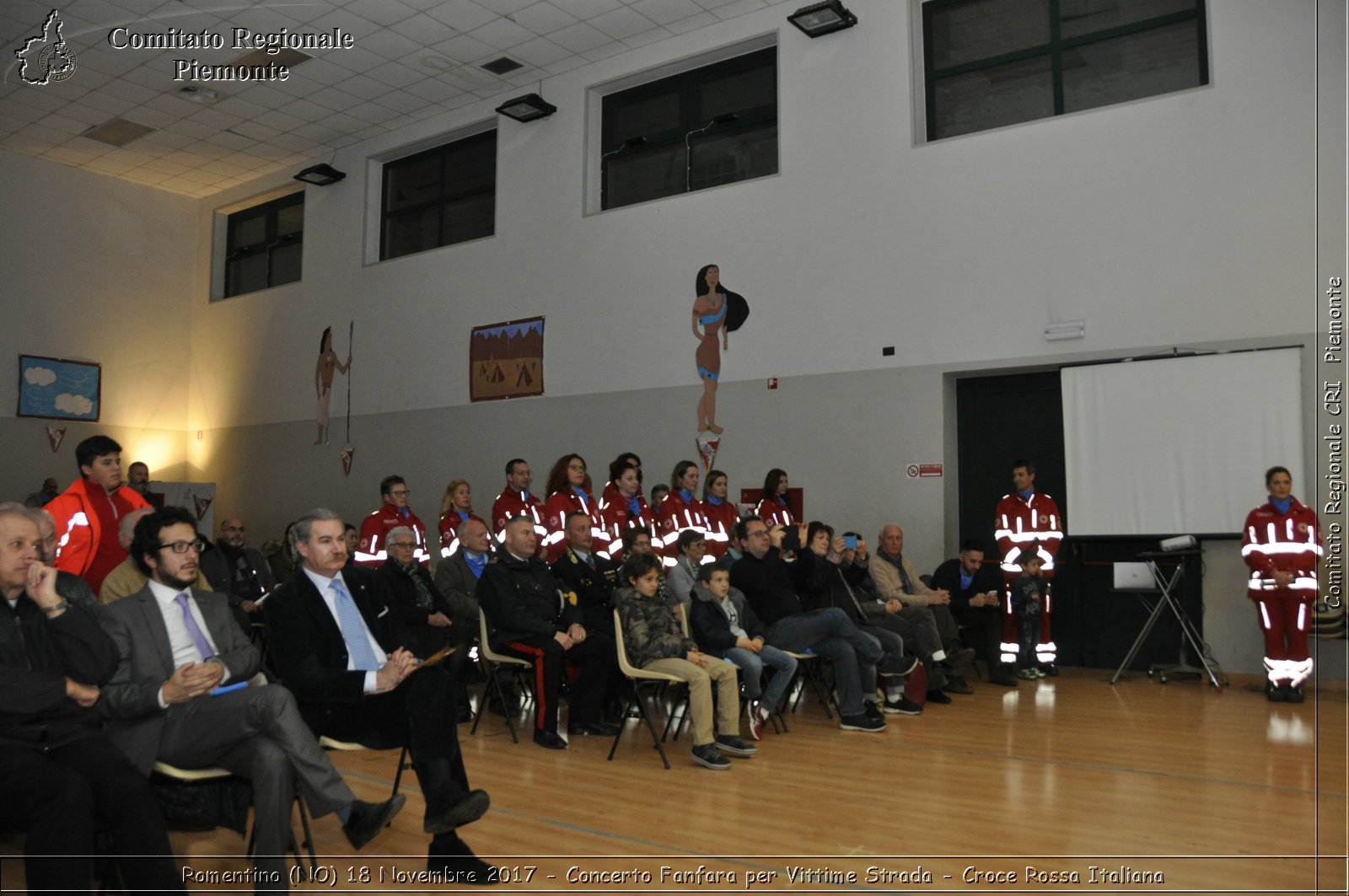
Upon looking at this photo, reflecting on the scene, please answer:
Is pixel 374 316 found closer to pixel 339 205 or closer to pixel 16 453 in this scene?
pixel 339 205

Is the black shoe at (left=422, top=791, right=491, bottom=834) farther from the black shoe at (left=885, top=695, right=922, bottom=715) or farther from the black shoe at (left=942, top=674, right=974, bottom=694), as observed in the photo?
the black shoe at (left=942, top=674, right=974, bottom=694)

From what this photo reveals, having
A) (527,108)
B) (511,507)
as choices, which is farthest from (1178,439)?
(527,108)

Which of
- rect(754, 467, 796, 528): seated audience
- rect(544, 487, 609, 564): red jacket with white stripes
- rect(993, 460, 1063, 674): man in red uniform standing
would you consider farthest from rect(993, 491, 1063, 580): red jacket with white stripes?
rect(544, 487, 609, 564): red jacket with white stripes

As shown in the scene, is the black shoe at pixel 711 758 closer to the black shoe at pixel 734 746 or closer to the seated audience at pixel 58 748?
the black shoe at pixel 734 746

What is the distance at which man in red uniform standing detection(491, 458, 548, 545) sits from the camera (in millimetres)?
7895

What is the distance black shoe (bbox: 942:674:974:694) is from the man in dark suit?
4.36 metres

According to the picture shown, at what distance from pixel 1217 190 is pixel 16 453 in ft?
42.1

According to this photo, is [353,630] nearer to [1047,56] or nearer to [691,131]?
[1047,56]

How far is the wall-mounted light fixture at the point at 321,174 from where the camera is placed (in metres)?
12.5

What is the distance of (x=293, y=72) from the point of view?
419 inches

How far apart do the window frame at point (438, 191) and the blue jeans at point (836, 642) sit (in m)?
6.94

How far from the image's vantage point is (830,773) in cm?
462

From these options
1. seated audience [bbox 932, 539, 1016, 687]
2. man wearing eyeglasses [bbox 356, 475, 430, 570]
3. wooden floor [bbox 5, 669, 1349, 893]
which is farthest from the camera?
man wearing eyeglasses [bbox 356, 475, 430, 570]

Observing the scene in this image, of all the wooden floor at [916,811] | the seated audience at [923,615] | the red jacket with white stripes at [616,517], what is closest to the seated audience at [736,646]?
the wooden floor at [916,811]
